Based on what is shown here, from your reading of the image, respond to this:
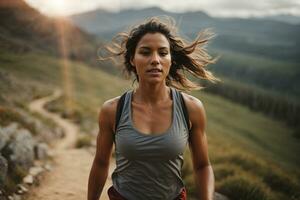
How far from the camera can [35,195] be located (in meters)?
6.75

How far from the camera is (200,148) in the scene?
3469 mm

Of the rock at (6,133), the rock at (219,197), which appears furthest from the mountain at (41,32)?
the rock at (219,197)

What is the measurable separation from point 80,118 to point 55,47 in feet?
370

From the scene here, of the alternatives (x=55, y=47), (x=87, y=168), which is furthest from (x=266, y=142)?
(x=55, y=47)

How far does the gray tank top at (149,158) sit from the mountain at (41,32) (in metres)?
113

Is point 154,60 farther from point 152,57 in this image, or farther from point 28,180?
point 28,180

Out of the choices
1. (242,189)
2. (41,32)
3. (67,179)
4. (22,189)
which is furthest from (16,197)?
(41,32)

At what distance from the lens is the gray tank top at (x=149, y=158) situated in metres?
3.08

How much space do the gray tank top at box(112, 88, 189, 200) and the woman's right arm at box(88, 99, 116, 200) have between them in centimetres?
15

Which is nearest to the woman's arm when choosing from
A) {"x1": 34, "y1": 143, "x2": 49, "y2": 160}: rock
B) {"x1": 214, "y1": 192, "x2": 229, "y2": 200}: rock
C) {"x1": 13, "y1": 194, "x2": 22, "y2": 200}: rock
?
{"x1": 214, "y1": 192, "x2": 229, "y2": 200}: rock

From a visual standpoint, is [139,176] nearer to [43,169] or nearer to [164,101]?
[164,101]

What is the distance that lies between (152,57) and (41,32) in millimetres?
136541

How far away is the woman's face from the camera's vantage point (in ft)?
11.0

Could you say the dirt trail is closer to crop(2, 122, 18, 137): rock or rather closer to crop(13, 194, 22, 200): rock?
crop(13, 194, 22, 200): rock
